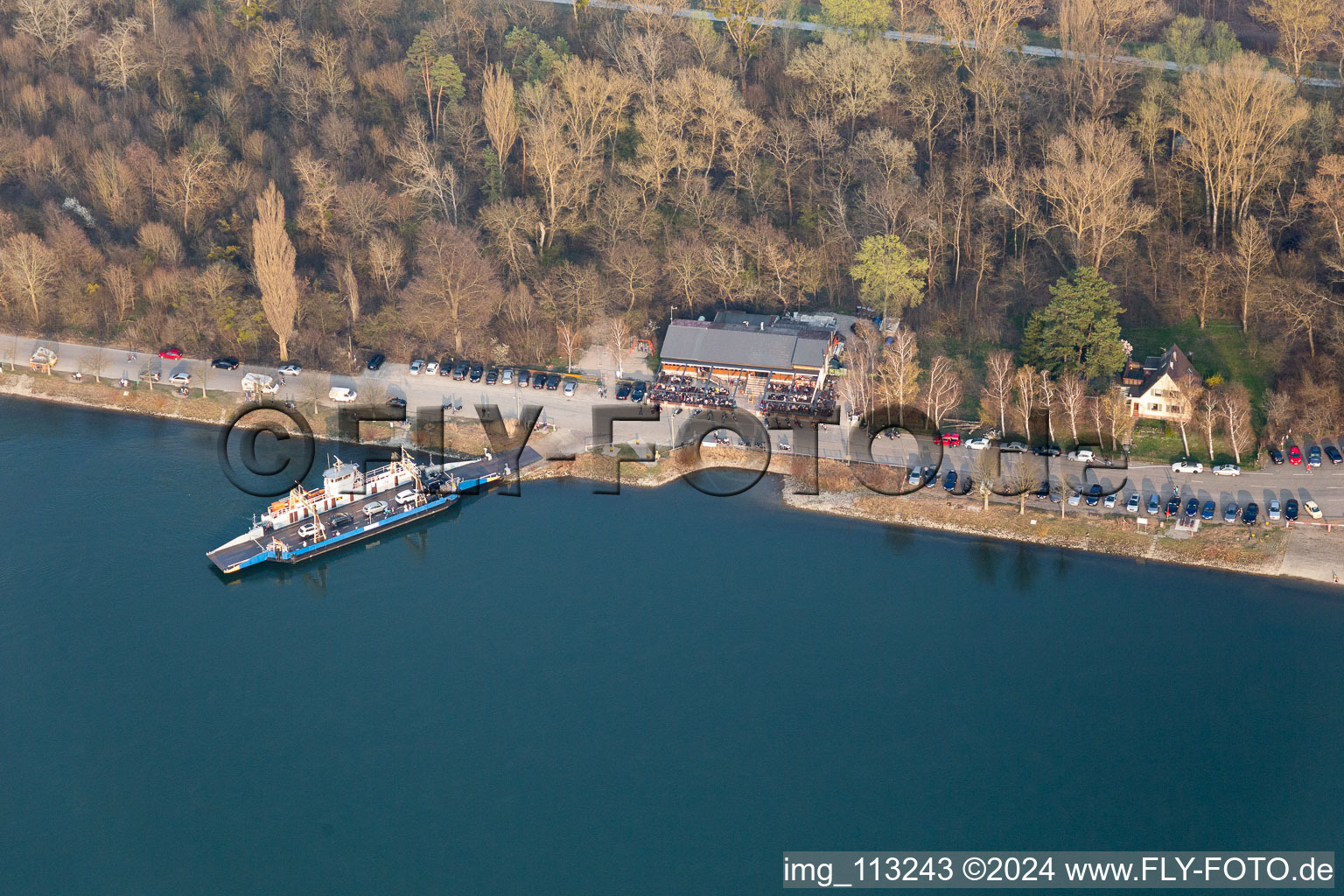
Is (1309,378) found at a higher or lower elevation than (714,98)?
lower

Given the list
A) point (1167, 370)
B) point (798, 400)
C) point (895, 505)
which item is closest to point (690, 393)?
point (798, 400)

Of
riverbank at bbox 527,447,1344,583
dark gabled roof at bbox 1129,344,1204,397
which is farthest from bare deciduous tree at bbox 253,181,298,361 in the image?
dark gabled roof at bbox 1129,344,1204,397

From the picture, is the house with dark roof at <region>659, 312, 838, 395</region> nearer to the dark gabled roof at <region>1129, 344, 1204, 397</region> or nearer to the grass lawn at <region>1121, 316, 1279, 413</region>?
the dark gabled roof at <region>1129, 344, 1204, 397</region>

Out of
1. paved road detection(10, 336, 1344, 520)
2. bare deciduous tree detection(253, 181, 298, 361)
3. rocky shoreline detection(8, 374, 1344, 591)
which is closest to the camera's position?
rocky shoreline detection(8, 374, 1344, 591)

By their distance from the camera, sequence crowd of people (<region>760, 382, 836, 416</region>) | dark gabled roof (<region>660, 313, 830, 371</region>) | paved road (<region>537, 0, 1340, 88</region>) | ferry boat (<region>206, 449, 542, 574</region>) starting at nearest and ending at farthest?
ferry boat (<region>206, 449, 542, 574</region>) → crowd of people (<region>760, 382, 836, 416</region>) → dark gabled roof (<region>660, 313, 830, 371</region>) → paved road (<region>537, 0, 1340, 88</region>)

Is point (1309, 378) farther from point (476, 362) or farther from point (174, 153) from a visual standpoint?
point (174, 153)

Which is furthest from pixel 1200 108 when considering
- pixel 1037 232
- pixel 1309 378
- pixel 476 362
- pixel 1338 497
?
pixel 476 362
